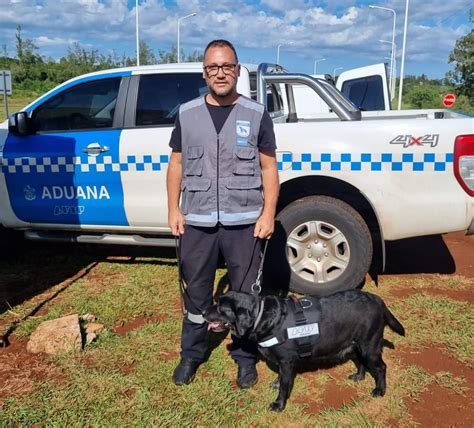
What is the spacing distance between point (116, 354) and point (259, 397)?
3.21 ft

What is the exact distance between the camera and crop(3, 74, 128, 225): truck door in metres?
3.77

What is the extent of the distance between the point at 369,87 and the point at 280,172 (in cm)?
482

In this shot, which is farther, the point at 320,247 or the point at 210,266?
the point at 320,247

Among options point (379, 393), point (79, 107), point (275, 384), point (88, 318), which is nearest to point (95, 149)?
point (79, 107)

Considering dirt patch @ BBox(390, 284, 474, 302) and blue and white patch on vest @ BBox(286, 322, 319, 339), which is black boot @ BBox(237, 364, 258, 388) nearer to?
blue and white patch on vest @ BBox(286, 322, 319, 339)

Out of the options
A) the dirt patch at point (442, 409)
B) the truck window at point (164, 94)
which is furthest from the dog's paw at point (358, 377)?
the truck window at point (164, 94)

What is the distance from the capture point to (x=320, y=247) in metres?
3.56

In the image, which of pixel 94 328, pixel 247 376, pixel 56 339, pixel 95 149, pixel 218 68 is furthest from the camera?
pixel 95 149

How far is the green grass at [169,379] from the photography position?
7.64 ft

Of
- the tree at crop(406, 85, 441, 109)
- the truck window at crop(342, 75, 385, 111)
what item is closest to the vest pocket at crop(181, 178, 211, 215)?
the truck window at crop(342, 75, 385, 111)

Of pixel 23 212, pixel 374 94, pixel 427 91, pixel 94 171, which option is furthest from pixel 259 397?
pixel 427 91

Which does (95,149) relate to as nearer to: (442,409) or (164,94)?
(164,94)

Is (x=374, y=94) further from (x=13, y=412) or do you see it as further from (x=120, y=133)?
(x=13, y=412)

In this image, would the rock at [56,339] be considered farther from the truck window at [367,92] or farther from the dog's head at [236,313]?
the truck window at [367,92]
